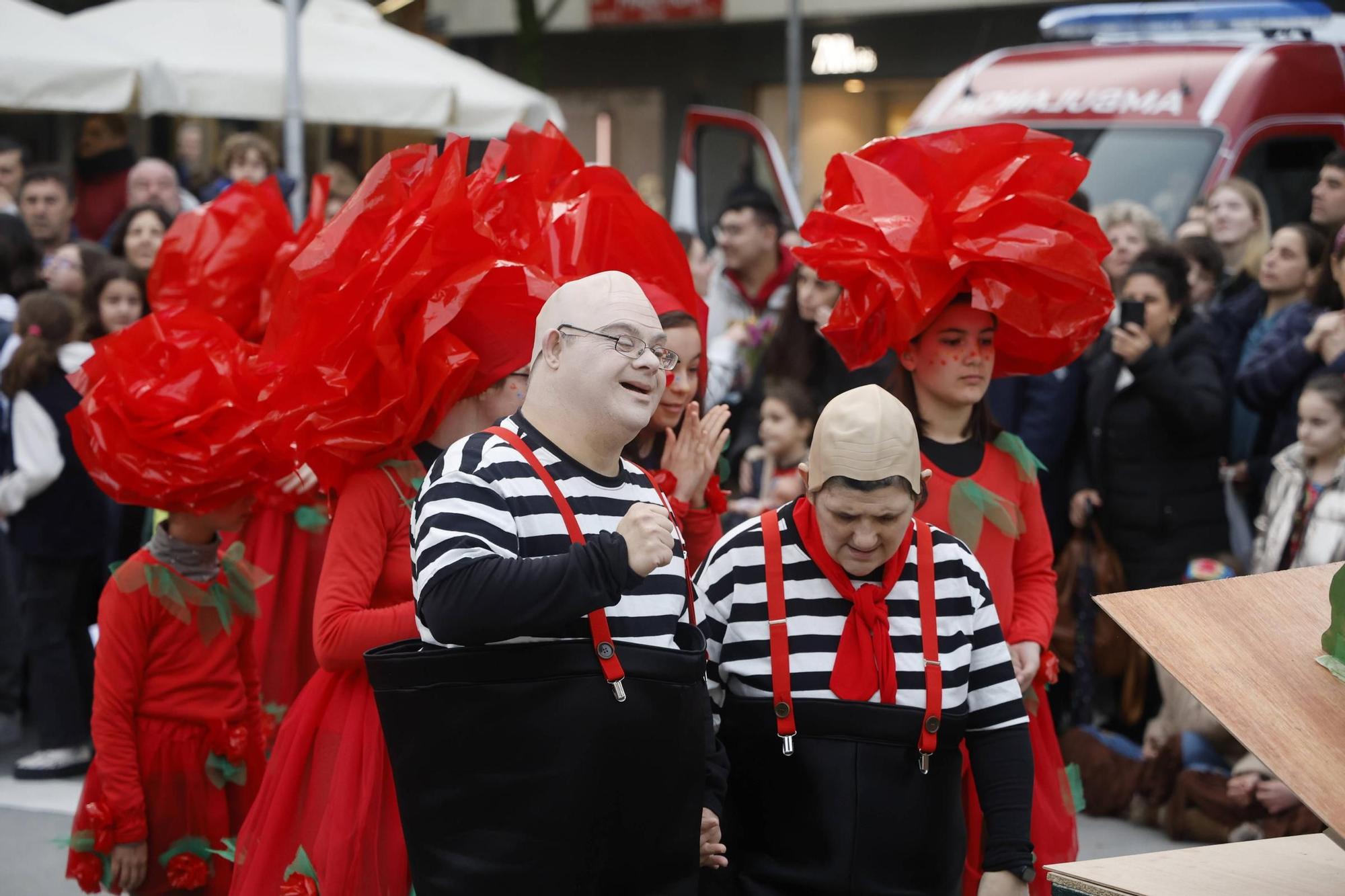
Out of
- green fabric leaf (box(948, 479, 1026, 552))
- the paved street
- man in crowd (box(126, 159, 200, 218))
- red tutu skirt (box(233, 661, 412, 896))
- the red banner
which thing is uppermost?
the red banner

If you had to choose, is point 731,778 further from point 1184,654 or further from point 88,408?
point 88,408

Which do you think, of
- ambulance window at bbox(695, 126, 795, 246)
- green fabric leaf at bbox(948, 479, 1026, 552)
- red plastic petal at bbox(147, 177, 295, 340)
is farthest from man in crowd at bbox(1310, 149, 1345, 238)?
red plastic petal at bbox(147, 177, 295, 340)

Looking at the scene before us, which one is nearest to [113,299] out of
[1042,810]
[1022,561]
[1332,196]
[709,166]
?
[1022,561]

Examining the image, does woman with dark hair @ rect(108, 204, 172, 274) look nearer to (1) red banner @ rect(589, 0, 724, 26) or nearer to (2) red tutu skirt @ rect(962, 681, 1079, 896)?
(2) red tutu skirt @ rect(962, 681, 1079, 896)

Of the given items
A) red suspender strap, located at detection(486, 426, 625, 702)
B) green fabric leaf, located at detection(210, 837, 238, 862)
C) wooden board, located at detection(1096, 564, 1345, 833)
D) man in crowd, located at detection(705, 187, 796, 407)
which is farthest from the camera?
man in crowd, located at detection(705, 187, 796, 407)

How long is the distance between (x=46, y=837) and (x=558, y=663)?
13.3 feet

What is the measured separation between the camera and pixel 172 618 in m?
4.34

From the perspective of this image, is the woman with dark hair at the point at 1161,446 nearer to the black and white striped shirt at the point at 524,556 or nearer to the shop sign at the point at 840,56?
the black and white striped shirt at the point at 524,556

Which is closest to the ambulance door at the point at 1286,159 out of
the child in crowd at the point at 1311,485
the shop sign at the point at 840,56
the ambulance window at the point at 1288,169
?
the ambulance window at the point at 1288,169

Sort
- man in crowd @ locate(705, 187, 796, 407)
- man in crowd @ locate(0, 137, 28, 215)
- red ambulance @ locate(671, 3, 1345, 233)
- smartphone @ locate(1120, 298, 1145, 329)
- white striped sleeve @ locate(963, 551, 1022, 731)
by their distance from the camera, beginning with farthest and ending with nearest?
man in crowd @ locate(0, 137, 28, 215) < red ambulance @ locate(671, 3, 1345, 233) < man in crowd @ locate(705, 187, 796, 407) < smartphone @ locate(1120, 298, 1145, 329) < white striped sleeve @ locate(963, 551, 1022, 731)

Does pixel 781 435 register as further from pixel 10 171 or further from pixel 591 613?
pixel 10 171

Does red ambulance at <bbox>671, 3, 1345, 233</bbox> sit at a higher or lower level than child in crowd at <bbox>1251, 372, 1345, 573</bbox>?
higher

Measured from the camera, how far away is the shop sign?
61.3ft

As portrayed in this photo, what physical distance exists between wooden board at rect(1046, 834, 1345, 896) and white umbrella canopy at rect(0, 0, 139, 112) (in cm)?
852
